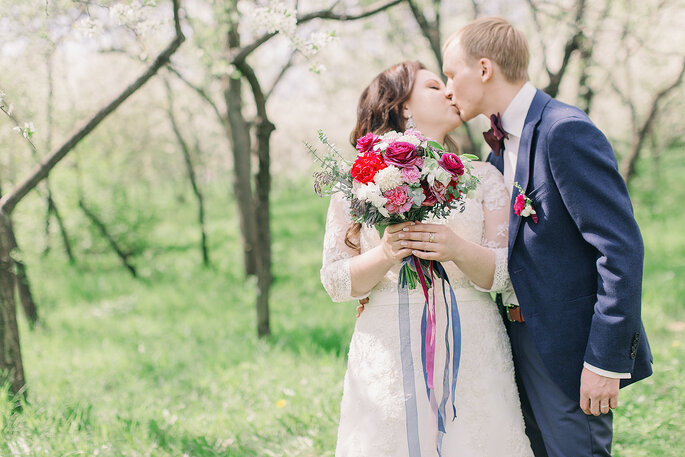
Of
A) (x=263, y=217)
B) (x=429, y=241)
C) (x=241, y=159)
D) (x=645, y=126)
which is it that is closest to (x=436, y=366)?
(x=429, y=241)

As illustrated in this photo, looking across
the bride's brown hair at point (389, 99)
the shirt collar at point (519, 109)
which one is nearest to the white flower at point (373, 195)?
the bride's brown hair at point (389, 99)

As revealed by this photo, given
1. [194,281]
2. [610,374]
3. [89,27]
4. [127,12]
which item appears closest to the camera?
[610,374]

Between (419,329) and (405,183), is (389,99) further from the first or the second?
(419,329)

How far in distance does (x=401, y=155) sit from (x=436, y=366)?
909mm

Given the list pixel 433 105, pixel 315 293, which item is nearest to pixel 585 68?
pixel 315 293

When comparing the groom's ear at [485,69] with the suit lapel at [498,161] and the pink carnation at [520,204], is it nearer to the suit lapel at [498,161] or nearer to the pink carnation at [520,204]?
the suit lapel at [498,161]

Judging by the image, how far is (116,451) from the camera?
3211mm

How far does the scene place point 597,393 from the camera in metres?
1.94

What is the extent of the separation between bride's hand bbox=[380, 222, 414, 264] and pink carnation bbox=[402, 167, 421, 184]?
24 centimetres

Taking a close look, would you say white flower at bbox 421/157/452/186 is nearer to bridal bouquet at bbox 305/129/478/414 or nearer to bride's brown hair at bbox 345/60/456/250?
bridal bouquet at bbox 305/129/478/414

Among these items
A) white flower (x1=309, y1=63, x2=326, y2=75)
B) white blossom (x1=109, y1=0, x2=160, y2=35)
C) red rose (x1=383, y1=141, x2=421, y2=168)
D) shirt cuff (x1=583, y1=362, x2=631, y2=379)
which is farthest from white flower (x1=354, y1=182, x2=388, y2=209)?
white blossom (x1=109, y1=0, x2=160, y2=35)

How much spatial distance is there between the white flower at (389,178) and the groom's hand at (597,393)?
98 centimetres

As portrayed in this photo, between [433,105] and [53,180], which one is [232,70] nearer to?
[433,105]

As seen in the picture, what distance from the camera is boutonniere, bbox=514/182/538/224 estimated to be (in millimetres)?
2018
